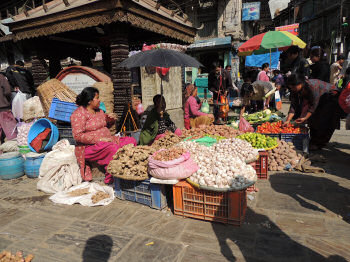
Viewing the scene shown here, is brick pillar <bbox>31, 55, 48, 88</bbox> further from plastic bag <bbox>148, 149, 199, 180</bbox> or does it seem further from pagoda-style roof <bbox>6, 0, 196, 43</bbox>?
plastic bag <bbox>148, 149, 199, 180</bbox>

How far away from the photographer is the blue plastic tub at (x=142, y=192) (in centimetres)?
330

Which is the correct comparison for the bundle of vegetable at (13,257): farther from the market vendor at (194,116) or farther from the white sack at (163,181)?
the market vendor at (194,116)

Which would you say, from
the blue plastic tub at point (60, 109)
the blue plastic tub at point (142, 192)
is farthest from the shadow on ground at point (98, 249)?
the blue plastic tub at point (60, 109)

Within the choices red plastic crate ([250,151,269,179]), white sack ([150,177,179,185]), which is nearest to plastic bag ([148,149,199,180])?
white sack ([150,177,179,185])

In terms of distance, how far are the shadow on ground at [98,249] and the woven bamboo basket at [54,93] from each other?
4044 mm

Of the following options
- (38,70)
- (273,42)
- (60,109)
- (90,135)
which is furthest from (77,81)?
(273,42)

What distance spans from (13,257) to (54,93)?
4.36m

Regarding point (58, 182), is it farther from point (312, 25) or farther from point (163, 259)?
point (312, 25)

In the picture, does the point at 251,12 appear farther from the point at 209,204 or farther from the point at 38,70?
the point at 209,204

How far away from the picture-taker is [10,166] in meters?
4.77

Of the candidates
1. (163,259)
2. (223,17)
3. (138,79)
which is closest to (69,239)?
(163,259)

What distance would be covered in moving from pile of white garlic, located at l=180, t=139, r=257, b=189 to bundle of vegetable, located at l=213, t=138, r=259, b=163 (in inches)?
7.3

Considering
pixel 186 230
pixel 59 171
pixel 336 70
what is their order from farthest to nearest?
pixel 336 70
pixel 59 171
pixel 186 230

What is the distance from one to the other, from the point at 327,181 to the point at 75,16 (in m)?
6.07
